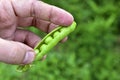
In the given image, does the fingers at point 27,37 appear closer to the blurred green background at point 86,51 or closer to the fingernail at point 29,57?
the fingernail at point 29,57

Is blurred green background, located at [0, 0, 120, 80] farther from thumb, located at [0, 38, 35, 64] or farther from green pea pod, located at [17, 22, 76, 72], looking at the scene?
thumb, located at [0, 38, 35, 64]

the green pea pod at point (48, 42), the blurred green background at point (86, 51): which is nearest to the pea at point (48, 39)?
the green pea pod at point (48, 42)

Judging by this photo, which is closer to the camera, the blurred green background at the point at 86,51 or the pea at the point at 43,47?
the pea at the point at 43,47

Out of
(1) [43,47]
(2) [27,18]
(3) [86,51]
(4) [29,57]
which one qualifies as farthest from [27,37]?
(3) [86,51]

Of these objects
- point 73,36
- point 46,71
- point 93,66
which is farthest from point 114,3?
point 46,71

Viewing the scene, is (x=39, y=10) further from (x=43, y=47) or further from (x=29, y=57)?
(x=29, y=57)

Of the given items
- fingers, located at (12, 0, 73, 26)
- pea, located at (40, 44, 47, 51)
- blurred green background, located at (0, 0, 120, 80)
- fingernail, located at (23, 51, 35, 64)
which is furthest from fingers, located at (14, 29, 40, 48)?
blurred green background, located at (0, 0, 120, 80)
